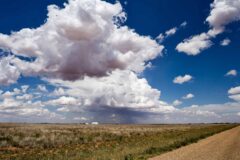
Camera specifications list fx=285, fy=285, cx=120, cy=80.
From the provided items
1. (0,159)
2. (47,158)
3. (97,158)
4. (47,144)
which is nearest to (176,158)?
(97,158)

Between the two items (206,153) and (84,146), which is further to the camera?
(84,146)

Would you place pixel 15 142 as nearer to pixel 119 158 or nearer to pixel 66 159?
pixel 66 159

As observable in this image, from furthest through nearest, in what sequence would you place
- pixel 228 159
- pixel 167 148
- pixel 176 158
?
pixel 167 148, pixel 176 158, pixel 228 159

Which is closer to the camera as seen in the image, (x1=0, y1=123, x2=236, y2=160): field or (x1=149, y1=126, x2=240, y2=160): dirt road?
(x1=149, y1=126, x2=240, y2=160): dirt road

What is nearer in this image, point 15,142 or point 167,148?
point 167,148

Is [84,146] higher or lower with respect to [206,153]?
higher

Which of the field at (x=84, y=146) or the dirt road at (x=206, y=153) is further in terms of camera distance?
the field at (x=84, y=146)

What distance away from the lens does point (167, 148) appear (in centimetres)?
2470

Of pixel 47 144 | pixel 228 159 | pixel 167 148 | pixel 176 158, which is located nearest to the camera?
pixel 228 159

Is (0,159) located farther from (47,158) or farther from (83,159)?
(83,159)

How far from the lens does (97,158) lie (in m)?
18.2

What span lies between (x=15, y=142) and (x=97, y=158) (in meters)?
15.8

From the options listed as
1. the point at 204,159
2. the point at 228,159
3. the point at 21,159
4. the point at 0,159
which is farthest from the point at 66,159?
the point at 228,159

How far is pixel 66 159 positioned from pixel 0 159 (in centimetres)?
436
